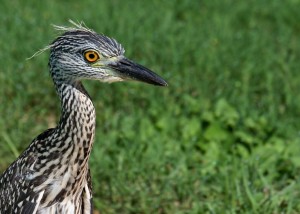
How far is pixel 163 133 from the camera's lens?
240 inches

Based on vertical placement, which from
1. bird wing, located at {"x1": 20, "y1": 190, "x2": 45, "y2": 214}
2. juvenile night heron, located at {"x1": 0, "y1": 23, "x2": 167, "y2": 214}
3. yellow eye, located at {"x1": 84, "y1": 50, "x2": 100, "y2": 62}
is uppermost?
yellow eye, located at {"x1": 84, "y1": 50, "x2": 100, "y2": 62}

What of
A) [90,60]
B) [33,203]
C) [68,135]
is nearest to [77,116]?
[68,135]

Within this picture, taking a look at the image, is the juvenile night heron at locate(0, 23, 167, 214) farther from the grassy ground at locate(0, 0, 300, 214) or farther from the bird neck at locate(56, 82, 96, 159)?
the grassy ground at locate(0, 0, 300, 214)

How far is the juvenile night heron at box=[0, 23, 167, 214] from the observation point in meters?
4.09

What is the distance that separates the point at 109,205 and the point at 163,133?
955mm

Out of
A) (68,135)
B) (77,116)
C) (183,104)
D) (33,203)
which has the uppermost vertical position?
(183,104)

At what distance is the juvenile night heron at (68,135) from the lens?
4.09 meters

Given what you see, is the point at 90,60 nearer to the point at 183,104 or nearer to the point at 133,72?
the point at 133,72

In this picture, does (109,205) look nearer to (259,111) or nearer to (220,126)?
(220,126)

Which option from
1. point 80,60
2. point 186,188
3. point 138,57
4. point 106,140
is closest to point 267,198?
point 186,188

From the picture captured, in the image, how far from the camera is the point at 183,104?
258 inches

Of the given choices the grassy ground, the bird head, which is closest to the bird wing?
the bird head

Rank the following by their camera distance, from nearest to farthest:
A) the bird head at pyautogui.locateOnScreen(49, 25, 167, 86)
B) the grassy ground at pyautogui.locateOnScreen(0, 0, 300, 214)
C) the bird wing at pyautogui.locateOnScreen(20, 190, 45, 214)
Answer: the bird head at pyautogui.locateOnScreen(49, 25, 167, 86)
the bird wing at pyautogui.locateOnScreen(20, 190, 45, 214)
the grassy ground at pyautogui.locateOnScreen(0, 0, 300, 214)

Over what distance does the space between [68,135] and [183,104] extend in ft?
8.04
